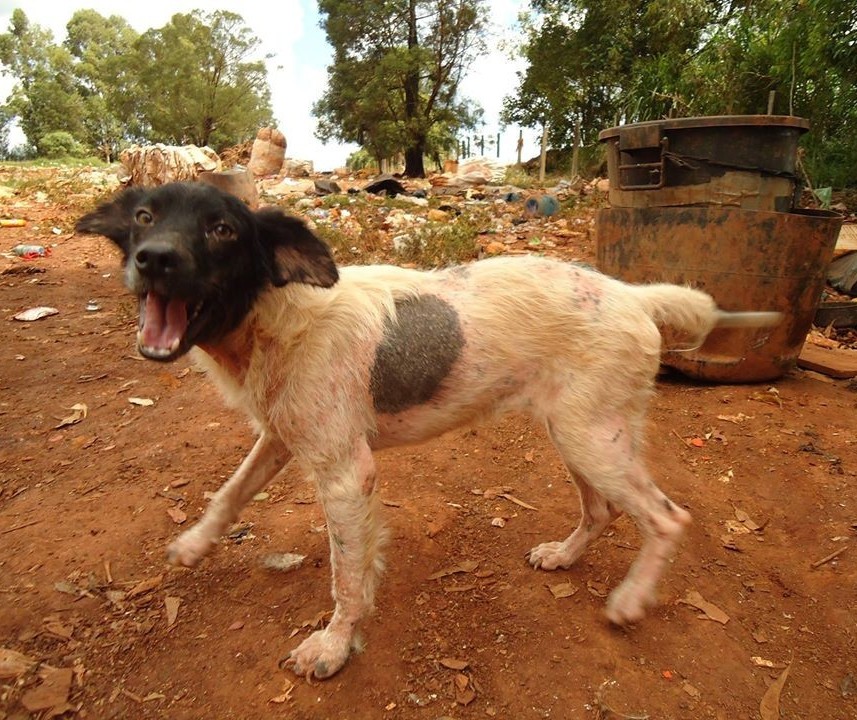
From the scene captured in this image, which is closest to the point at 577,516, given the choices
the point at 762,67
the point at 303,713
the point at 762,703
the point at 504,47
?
the point at 762,703

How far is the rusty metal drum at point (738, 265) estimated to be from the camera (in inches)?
171

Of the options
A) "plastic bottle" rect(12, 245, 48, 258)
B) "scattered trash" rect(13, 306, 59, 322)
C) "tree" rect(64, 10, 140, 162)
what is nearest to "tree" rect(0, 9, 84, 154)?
"tree" rect(64, 10, 140, 162)

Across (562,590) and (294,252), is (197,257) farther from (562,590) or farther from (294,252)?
(562,590)

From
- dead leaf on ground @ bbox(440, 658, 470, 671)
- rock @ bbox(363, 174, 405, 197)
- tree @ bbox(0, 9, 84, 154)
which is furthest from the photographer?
tree @ bbox(0, 9, 84, 154)

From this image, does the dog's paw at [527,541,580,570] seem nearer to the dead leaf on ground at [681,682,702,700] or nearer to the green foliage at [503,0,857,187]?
the dead leaf on ground at [681,682,702,700]

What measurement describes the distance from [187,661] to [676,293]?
2.64 m

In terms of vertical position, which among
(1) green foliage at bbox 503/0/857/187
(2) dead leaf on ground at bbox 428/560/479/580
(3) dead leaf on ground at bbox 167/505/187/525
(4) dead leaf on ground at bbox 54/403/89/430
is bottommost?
(2) dead leaf on ground at bbox 428/560/479/580

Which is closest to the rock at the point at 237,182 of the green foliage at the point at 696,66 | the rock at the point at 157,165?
the rock at the point at 157,165

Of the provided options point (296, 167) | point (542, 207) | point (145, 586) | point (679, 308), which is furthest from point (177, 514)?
point (296, 167)

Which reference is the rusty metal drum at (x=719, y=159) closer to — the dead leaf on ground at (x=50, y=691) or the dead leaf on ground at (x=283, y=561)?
the dead leaf on ground at (x=283, y=561)

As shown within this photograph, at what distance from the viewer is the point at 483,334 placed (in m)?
2.53

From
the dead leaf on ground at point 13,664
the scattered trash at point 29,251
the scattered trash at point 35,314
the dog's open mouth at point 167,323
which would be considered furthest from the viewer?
the scattered trash at point 29,251

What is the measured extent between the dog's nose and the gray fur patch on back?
2.80 ft

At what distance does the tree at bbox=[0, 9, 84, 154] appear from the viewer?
40.5 m
